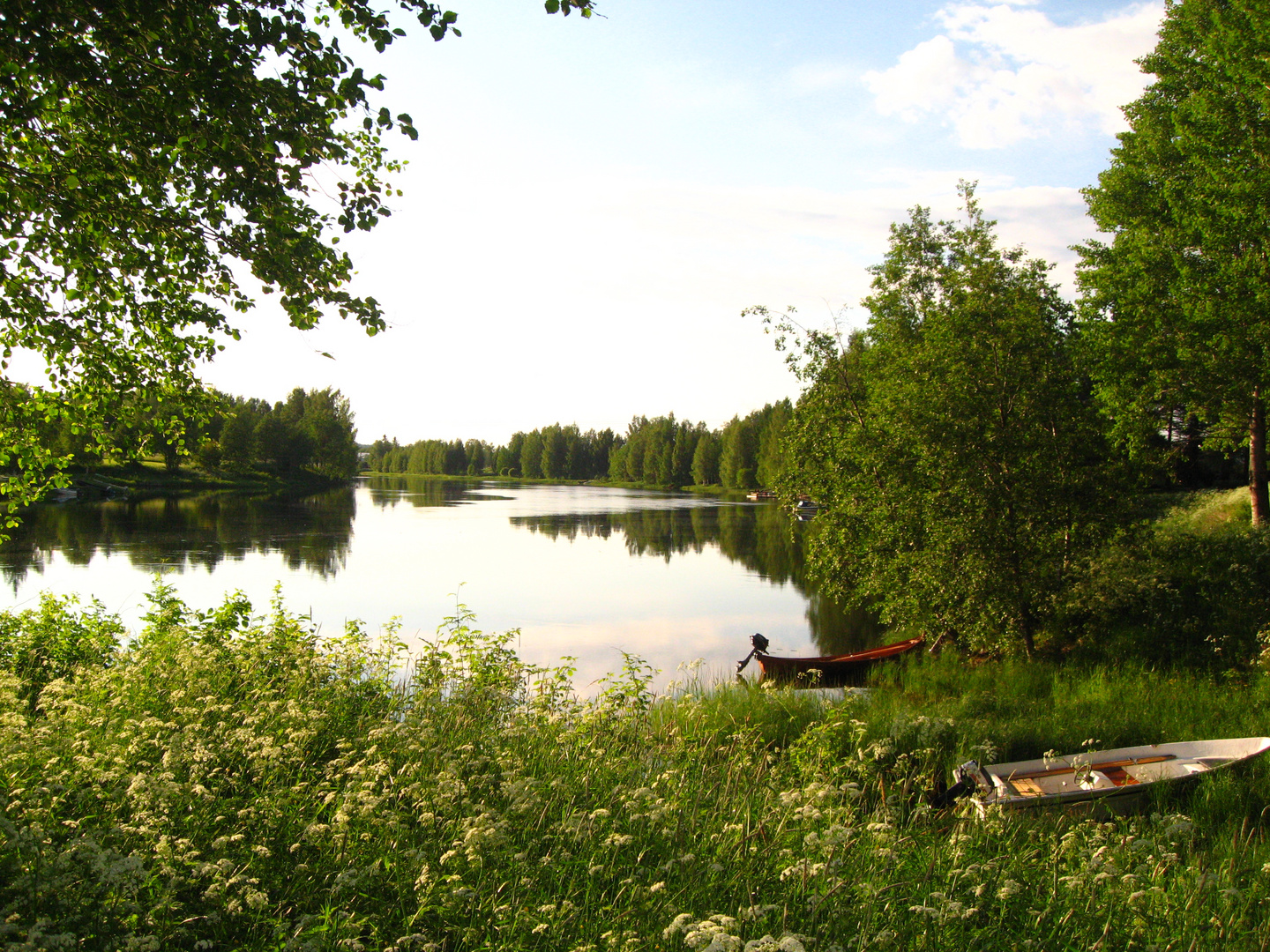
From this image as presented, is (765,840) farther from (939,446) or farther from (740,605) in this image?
(740,605)

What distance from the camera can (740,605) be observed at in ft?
77.0

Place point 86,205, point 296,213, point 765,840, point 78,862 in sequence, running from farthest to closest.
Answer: point 296,213 < point 86,205 < point 765,840 < point 78,862

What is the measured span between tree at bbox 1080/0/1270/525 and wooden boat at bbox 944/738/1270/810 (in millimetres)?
9980

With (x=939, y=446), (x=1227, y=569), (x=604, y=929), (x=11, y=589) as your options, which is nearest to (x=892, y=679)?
(x=939, y=446)

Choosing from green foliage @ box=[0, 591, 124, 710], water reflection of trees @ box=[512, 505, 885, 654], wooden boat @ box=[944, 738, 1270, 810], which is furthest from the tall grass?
water reflection of trees @ box=[512, 505, 885, 654]

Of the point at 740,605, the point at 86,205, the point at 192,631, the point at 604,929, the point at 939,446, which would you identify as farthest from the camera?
the point at 740,605

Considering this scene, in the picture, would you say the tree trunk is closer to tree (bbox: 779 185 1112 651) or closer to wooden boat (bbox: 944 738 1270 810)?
tree (bbox: 779 185 1112 651)

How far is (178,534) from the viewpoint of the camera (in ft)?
115

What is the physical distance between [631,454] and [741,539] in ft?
292

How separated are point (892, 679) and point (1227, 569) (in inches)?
262

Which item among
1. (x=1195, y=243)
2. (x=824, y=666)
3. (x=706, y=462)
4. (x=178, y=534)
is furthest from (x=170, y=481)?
(x=1195, y=243)

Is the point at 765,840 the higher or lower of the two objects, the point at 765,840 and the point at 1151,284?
the lower

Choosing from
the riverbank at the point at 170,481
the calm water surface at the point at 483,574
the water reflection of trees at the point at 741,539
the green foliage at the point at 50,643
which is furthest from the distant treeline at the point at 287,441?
the green foliage at the point at 50,643

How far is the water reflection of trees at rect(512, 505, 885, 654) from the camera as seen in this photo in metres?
20.5
